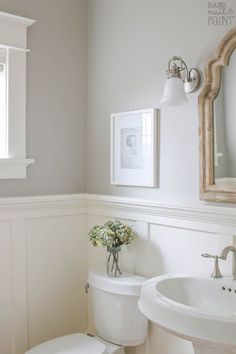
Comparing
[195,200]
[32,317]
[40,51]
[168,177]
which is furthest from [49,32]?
[32,317]

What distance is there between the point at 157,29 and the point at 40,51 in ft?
2.32

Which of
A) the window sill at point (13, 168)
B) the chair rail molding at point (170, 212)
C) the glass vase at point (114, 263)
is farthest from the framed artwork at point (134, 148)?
the window sill at point (13, 168)

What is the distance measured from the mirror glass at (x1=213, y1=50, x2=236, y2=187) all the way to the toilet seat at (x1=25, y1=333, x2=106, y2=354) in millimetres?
1001

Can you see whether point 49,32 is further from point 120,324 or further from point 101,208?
point 120,324

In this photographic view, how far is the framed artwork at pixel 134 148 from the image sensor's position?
2162 mm

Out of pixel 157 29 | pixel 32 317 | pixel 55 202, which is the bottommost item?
pixel 32 317

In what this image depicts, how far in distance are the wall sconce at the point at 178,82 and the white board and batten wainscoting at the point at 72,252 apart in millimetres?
497

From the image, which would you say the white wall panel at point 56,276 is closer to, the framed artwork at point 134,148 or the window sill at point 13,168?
the window sill at point 13,168

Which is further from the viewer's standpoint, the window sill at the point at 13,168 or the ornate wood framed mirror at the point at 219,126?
the window sill at the point at 13,168

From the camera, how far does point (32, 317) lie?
7.79 ft

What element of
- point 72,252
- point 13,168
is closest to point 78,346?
point 72,252

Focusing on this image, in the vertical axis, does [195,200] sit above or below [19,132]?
below

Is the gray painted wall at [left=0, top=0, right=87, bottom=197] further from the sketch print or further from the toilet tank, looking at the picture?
the toilet tank

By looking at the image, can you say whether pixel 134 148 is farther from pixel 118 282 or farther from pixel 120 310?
pixel 120 310
